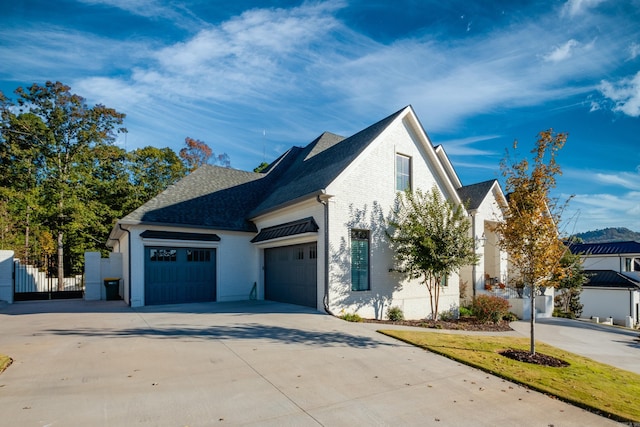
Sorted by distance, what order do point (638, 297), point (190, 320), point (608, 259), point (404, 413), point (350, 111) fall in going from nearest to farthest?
1. point (404, 413)
2. point (190, 320)
3. point (350, 111)
4. point (638, 297)
5. point (608, 259)

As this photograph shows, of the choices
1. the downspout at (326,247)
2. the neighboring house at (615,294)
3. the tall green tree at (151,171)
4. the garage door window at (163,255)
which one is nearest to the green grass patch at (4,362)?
the garage door window at (163,255)

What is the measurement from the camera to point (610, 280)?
27031mm

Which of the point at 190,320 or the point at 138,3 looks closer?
the point at 138,3

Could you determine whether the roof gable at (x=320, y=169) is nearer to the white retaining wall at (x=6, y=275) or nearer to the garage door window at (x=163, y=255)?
the garage door window at (x=163, y=255)

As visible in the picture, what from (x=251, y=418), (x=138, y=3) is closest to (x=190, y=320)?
(x=251, y=418)

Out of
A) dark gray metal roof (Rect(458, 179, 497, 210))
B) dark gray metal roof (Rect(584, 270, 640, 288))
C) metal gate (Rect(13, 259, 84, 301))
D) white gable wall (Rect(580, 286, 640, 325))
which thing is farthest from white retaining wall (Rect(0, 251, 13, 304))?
dark gray metal roof (Rect(584, 270, 640, 288))

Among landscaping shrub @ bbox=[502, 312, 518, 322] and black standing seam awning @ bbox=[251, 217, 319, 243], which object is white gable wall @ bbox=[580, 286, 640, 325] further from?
black standing seam awning @ bbox=[251, 217, 319, 243]

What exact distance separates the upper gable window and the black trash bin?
14.1 m

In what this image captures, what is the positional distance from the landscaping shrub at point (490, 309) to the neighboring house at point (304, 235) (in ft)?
4.01

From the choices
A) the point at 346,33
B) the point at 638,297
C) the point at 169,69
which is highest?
the point at 346,33

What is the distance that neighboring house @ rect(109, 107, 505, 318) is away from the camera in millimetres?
12930

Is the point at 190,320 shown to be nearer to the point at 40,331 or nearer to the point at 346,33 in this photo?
the point at 40,331

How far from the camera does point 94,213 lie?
29203 millimetres

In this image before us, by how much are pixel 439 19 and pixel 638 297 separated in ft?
87.3
